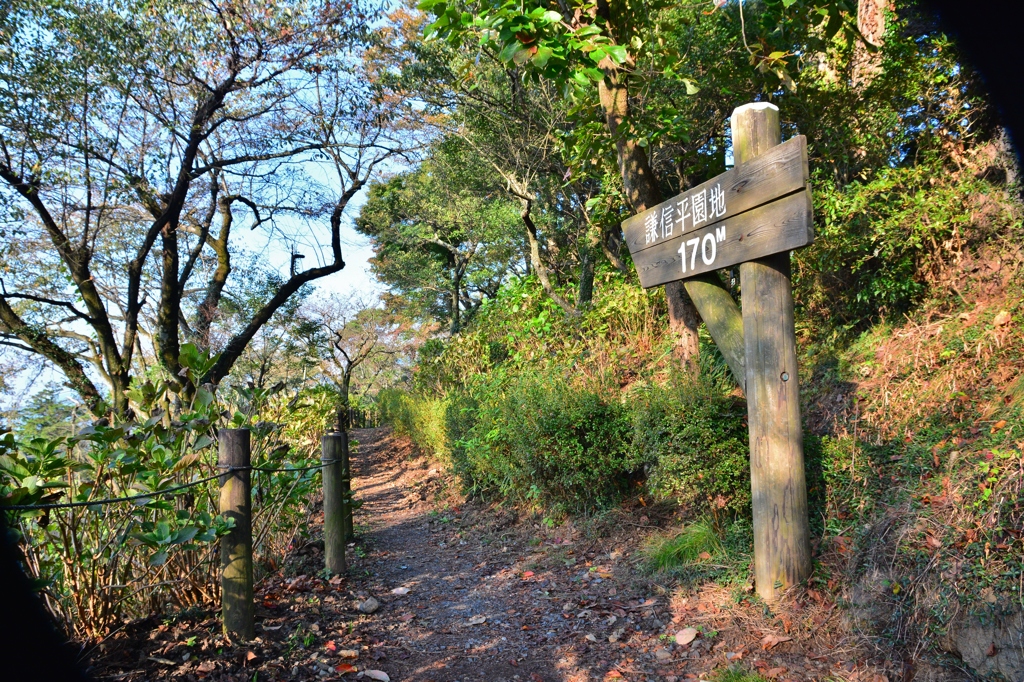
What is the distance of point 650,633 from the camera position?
3.90 metres

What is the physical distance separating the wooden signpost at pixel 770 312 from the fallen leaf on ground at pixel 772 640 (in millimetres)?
257

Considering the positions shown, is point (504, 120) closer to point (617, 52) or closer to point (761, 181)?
point (617, 52)

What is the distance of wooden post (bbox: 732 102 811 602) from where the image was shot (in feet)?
11.8

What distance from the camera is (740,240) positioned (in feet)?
12.3

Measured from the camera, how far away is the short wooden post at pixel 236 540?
3.43 m

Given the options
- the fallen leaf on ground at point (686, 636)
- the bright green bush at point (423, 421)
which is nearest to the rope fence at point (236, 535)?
the fallen leaf on ground at point (686, 636)

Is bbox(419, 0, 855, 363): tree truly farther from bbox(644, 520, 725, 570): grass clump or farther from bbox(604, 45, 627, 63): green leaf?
bbox(644, 520, 725, 570): grass clump

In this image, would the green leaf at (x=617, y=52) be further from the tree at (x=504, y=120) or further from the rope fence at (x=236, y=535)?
the tree at (x=504, y=120)

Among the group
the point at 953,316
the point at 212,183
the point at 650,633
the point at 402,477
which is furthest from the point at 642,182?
the point at 212,183

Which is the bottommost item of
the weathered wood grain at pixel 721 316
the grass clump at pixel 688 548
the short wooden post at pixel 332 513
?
the grass clump at pixel 688 548

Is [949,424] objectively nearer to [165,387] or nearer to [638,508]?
[638,508]

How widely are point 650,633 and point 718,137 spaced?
24.3ft

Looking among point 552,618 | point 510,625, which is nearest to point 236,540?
point 510,625

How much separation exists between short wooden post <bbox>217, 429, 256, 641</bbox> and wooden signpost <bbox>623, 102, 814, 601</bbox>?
2896 millimetres
